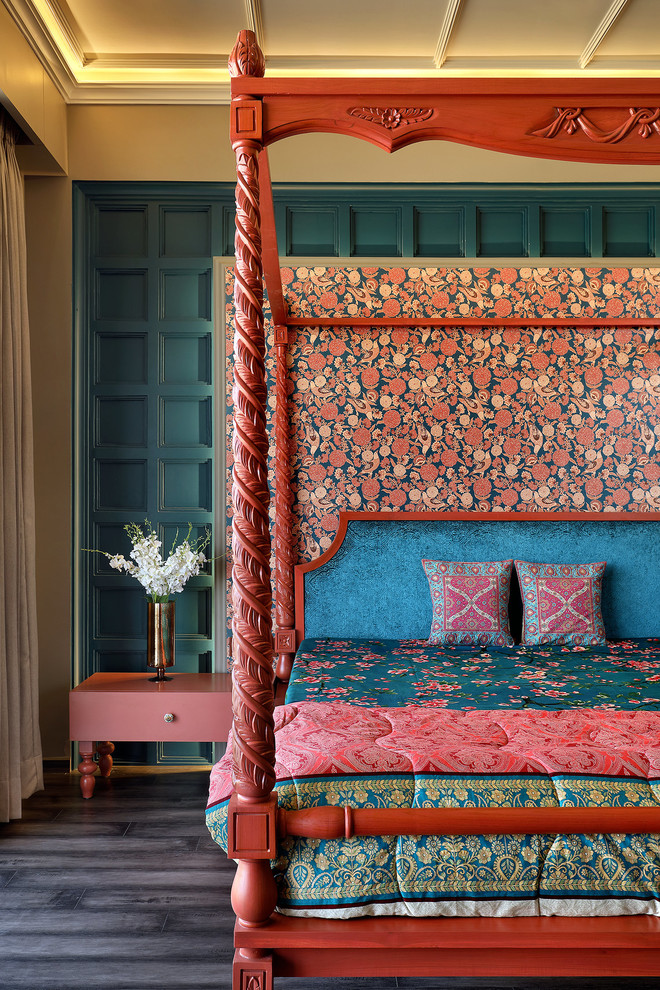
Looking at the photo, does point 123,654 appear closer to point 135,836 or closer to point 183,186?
point 135,836

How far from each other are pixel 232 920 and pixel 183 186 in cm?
346

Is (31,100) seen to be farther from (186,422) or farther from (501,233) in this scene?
(501,233)

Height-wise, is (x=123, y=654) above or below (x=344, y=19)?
below

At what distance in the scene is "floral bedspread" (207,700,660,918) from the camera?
165 centimetres

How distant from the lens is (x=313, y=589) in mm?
3738

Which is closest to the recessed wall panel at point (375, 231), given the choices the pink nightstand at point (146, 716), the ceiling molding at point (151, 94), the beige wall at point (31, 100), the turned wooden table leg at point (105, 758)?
the ceiling molding at point (151, 94)

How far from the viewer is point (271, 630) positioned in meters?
1.61

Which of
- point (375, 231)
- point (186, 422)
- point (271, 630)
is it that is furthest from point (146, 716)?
point (375, 231)

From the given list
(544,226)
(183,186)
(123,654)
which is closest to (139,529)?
(123,654)

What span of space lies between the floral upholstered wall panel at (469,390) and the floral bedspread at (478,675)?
819 mm

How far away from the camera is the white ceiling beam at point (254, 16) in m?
3.24

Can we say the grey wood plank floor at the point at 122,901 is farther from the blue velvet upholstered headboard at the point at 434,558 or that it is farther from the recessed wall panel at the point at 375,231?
the recessed wall panel at the point at 375,231

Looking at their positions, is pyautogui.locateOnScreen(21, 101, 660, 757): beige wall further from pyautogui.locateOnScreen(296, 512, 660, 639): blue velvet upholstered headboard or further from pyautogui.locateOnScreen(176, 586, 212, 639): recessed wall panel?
pyautogui.locateOnScreen(296, 512, 660, 639): blue velvet upholstered headboard

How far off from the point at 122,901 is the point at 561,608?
2.22m
